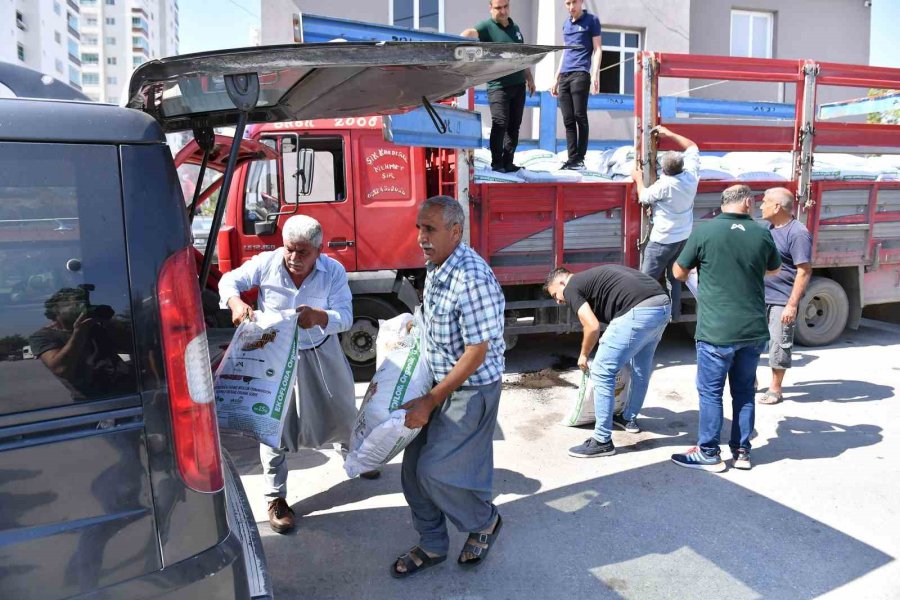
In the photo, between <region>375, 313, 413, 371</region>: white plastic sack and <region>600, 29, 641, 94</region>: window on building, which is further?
<region>600, 29, 641, 94</region>: window on building

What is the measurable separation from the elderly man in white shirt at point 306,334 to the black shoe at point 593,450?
5.14 feet

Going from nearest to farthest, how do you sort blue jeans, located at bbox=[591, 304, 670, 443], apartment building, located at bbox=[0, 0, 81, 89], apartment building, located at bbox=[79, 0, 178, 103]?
blue jeans, located at bbox=[591, 304, 670, 443]
apartment building, located at bbox=[0, 0, 81, 89]
apartment building, located at bbox=[79, 0, 178, 103]

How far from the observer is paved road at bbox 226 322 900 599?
303cm

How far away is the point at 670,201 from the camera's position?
619 centimetres

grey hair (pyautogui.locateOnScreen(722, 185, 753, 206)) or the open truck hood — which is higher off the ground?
the open truck hood

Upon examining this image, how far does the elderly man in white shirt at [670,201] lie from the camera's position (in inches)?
241

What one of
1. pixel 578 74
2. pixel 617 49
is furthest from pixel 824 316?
pixel 617 49

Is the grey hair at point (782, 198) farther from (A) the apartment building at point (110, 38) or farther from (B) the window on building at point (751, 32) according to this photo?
(A) the apartment building at point (110, 38)

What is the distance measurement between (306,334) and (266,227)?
245cm

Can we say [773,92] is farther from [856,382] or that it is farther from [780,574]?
[780,574]

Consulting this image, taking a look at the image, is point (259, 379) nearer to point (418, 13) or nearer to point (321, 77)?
point (321, 77)

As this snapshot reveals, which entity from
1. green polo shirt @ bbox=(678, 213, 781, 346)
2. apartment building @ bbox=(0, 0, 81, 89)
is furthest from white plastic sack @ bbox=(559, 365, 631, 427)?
apartment building @ bbox=(0, 0, 81, 89)

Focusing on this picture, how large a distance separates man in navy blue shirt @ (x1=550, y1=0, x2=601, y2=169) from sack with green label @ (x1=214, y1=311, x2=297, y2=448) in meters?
4.63

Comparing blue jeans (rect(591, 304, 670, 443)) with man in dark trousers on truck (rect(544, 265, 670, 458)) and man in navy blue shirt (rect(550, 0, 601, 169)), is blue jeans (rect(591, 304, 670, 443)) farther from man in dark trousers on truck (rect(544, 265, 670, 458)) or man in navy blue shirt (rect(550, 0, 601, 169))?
man in navy blue shirt (rect(550, 0, 601, 169))
